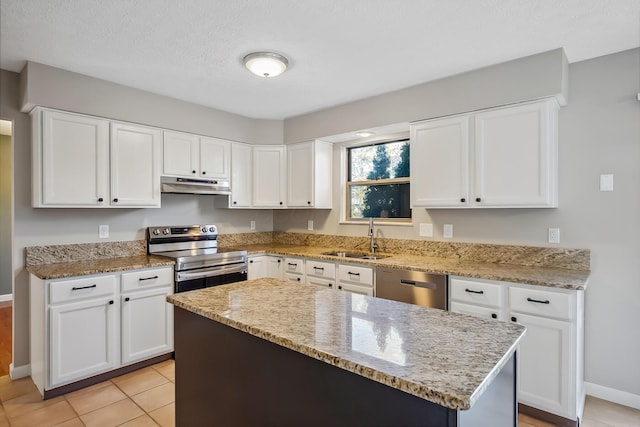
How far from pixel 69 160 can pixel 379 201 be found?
113 inches

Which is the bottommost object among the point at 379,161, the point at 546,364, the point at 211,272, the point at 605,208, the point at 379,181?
the point at 546,364

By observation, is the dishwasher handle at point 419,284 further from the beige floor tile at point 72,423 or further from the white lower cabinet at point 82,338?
the beige floor tile at point 72,423

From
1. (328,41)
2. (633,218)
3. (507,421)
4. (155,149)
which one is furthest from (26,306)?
(633,218)

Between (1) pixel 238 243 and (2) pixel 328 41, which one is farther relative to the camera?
(1) pixel 238 243

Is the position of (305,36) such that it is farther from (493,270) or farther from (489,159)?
(493,270)

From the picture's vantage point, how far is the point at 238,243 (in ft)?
14.4

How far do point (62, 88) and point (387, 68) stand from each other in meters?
2.55

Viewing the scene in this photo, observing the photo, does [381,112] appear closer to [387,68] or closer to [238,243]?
[387,68]

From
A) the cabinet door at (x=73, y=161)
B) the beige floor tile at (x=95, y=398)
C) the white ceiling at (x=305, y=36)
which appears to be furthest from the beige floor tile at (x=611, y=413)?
the cabinet door at (x=73, y=161)

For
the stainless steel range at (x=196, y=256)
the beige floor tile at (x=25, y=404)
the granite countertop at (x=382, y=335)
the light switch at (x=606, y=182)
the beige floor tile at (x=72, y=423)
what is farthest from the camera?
the stainless steel range at (x=196, y=256)

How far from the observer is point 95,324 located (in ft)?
8.87

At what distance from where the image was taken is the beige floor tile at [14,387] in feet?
8.53

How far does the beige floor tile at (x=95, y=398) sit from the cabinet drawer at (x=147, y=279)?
74 cm

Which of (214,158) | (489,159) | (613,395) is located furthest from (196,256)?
(613,395)
